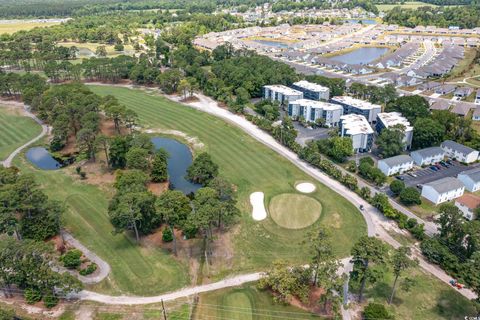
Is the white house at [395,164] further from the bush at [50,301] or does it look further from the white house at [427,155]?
the bush at [50,301]

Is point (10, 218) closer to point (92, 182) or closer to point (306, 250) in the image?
point (92, 182)

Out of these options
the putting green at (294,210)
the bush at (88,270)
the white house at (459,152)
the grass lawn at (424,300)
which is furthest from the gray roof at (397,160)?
the bush at (88,270)

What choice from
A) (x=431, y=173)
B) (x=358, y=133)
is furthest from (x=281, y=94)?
(x=431, y=173)

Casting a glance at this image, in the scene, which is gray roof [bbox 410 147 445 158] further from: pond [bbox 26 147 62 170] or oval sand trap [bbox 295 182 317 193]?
pond [bbox 26 147 62 170]

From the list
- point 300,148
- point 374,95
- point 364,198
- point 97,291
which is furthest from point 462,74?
point 97,291

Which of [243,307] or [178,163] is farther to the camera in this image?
[178,163]

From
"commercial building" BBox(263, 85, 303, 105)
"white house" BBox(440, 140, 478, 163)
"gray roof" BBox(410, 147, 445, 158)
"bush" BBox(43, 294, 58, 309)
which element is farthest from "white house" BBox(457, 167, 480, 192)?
"bush" BBox(43, 294, 58, 309)

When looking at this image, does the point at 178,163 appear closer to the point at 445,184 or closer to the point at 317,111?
the point at 317,111
